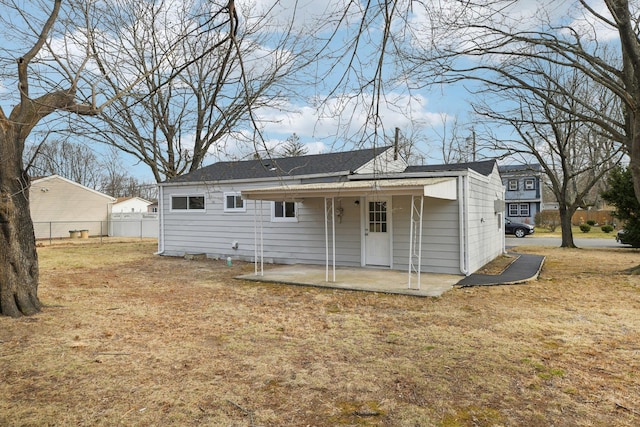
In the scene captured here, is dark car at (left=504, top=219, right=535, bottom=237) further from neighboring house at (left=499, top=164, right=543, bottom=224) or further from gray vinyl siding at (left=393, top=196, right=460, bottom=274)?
gray vinyl siding at (left=393, top=196, right=460, bottom=274)

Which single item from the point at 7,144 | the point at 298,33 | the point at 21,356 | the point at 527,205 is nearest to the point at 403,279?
the point at 298,33

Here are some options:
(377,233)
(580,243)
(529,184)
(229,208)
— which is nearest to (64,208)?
(229,208)

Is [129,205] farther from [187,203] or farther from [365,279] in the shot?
[365,279]

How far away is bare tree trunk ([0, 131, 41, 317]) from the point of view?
5559mm

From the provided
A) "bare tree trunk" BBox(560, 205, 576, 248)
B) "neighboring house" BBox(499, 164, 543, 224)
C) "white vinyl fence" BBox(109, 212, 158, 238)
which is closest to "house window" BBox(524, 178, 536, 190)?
"neighboring house" BBox(499, 164, 543, 224)

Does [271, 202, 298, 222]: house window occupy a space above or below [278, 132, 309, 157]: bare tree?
below

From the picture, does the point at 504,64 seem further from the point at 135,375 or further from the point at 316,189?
the point at 135,375

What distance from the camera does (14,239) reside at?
5668 millimetres

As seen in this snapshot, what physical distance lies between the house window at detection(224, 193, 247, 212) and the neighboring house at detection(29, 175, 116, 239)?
16.1m

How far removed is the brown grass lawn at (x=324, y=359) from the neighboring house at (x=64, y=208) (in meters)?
19.3

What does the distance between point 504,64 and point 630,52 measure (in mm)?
2628

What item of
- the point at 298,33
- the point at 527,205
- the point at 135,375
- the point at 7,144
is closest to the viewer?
the point at 135,375

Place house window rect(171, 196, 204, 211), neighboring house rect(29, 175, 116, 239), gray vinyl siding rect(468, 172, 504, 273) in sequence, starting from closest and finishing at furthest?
gray vinyl siding rect(468, 172, 504, 273), house window rect(171, 196, 204, 211), neighboring house rect(29, 175, 116, 239)

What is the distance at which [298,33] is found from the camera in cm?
407
